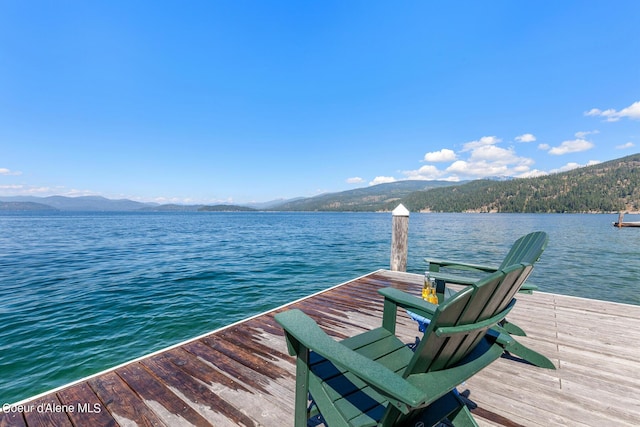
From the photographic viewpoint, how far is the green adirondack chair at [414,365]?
3.40ft

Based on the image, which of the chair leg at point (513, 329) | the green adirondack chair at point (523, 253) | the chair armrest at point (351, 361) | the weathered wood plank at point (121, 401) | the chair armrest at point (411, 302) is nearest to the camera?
the chair armrest at point (351, 361)

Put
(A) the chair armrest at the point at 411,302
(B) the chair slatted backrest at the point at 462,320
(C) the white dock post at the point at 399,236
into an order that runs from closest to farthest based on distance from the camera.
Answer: (B) the chair slatted backrest at the point at 462,320, (A) the chair armrest at the point at 411,302, (C) the white dock post at the point at 399,236

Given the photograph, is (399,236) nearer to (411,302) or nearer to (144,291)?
(411,302)

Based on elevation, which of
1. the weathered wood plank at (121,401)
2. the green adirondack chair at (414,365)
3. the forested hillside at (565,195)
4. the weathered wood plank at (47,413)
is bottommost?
the weathered wood plank at (47,413)

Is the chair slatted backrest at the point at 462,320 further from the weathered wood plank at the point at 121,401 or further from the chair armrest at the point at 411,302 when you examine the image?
the weathered wood plank at the point at 121,401

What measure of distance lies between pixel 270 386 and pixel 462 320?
1.83 m

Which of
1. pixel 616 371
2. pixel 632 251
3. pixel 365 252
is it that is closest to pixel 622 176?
pixel 632 251

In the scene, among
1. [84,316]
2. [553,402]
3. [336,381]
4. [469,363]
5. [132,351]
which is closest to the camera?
[469,363]

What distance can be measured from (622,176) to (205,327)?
128838mm

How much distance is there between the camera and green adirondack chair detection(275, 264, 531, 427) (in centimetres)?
104

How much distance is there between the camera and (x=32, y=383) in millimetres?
3746

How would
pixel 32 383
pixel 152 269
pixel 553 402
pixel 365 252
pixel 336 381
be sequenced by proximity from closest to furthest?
pixel 336 381 → pixel 553 402 → pixel 32 383 → pixel 152 269 → pixel 365 252

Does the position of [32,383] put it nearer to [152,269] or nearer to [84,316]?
[84,316]

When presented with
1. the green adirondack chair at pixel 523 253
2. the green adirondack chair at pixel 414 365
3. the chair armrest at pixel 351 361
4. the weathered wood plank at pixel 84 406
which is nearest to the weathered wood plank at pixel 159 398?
the weathered wood plank at pixel 84 406
